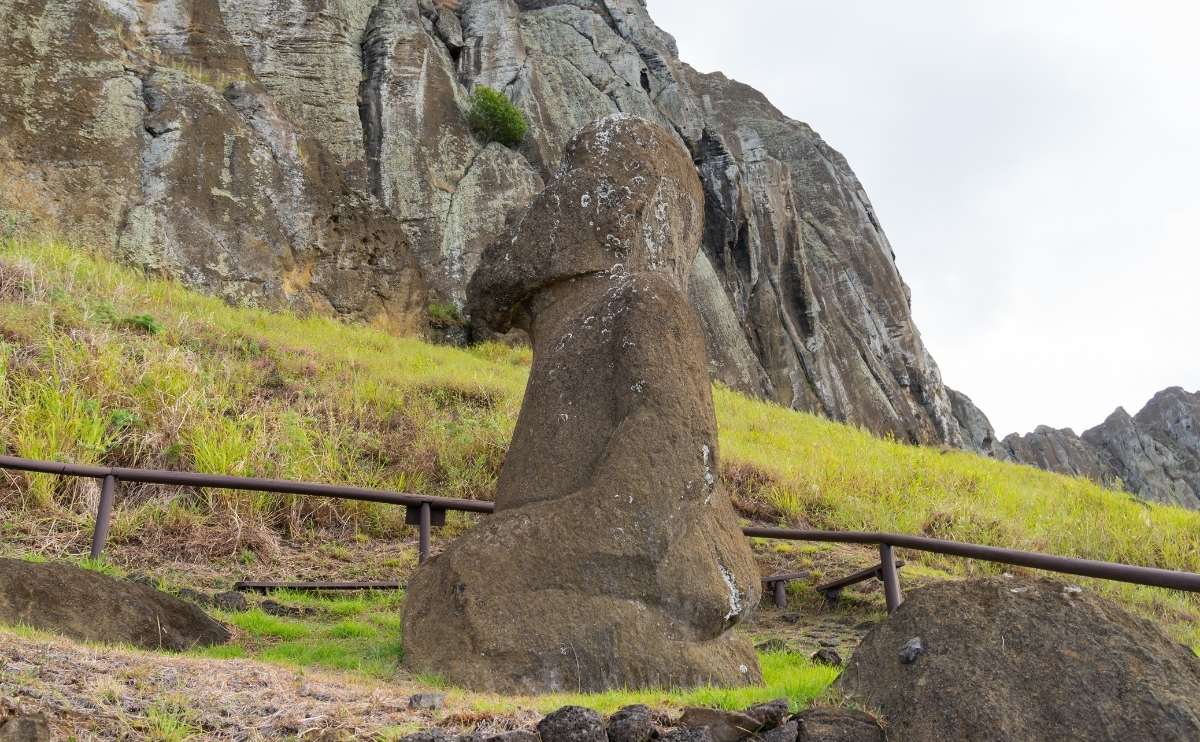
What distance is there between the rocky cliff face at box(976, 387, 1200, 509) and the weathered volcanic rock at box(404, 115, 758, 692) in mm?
40018

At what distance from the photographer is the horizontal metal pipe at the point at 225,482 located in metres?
6.05

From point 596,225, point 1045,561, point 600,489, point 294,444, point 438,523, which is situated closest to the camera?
point 1045,561

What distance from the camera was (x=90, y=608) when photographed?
4.55m

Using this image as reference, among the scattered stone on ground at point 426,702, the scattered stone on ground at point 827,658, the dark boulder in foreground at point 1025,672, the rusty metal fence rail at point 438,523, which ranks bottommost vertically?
the scattered stone on ground at point 827,658

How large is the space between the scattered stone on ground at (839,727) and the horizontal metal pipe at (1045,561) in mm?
1175

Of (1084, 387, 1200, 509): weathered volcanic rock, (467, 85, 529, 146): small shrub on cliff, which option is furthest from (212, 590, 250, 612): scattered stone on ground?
(1084, 387, 1200, 509): weathered volcanic rock

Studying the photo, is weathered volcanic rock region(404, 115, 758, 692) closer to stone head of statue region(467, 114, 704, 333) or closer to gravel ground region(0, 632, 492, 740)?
stone head of statue region(467, 114, 704, 333)

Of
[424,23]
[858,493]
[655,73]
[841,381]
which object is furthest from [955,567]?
[655,73]

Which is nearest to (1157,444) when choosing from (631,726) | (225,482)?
(225,482)

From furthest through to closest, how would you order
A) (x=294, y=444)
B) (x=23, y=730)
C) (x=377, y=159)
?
(x=377, y=159)
(x=294, y=444)
(x=23, y=730)

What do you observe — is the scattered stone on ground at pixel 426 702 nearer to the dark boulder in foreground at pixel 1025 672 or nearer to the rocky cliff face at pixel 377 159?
the dark boulder in foreground at pixel 1025 672

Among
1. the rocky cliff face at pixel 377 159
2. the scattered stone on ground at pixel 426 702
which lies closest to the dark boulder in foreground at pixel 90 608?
the scattered stone on ground at pixel 426 702

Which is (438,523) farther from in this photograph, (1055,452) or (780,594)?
(1055,452)

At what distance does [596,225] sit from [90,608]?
3.06m
